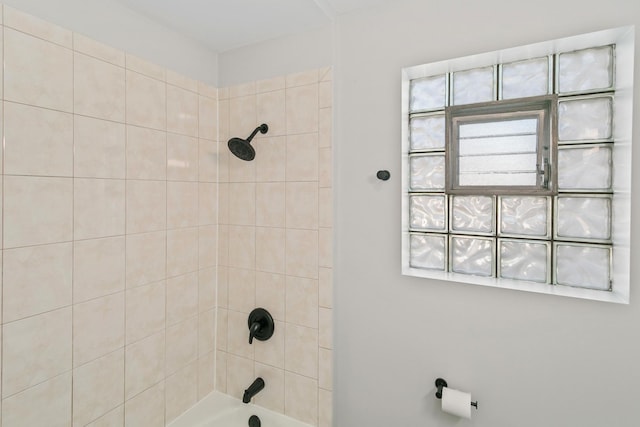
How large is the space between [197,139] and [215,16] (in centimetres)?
63

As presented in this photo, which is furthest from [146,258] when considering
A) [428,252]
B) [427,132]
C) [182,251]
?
[427,132]

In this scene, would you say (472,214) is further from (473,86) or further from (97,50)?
(97,50)

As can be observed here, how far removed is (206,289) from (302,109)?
119 cm

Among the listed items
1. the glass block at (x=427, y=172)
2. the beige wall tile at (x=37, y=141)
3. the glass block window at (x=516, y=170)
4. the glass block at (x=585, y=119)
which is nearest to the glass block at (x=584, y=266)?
the glass block window at (x=516, y=170)

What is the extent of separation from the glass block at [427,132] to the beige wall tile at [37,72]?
1.50 metres

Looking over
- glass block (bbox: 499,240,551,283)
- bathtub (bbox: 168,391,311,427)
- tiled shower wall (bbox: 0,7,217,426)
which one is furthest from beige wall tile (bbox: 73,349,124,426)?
glass block (bbox: 499,240,551,283)

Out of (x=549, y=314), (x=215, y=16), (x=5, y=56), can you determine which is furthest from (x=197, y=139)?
(x=549, y=314)

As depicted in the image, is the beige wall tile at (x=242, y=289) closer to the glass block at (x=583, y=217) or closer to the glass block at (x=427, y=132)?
the glass block at (x=427, y=132)

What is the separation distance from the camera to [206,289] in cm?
184

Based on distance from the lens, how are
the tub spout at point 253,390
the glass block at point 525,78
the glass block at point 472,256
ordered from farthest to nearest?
the tub spout at point 253,390
the glass block at point 472,256
the glass block at point 525,78

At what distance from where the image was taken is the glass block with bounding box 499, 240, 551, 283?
131 centimetres

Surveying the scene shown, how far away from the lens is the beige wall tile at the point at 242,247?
5.86 ft

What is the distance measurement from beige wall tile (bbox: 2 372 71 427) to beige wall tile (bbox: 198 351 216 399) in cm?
66

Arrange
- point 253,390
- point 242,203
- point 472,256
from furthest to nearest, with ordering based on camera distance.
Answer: point 242,203 → point 253,390 → point 472,256
